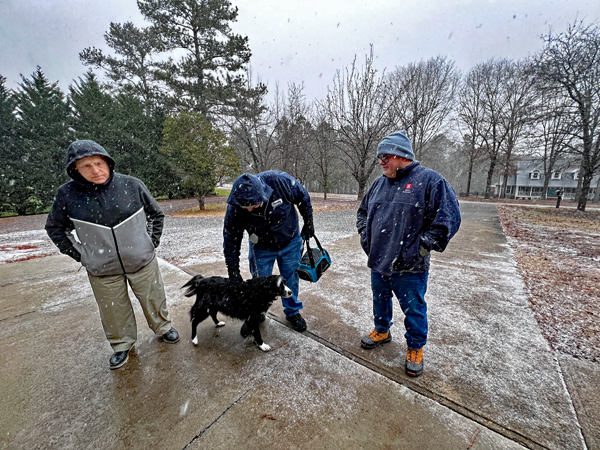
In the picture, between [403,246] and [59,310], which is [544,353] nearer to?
[403,246]

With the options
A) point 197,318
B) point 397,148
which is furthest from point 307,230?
point 197,318

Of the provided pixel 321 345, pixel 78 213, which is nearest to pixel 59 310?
pixel 78 213

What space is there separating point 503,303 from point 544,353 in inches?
38.2

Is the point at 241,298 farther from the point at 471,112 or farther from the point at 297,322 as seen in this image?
the point at 471,112

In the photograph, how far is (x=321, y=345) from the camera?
2225mm

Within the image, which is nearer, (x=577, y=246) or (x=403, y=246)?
(x=403, y=246)

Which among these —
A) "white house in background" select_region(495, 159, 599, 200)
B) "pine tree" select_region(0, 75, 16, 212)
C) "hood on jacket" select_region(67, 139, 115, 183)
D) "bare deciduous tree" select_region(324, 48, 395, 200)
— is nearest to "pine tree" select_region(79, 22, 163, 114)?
"pine tree" select_region(0, 75, 16, 212)

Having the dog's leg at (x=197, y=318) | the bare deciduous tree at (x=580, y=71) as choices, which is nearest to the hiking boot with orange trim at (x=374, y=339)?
the dog's leg at (x=197, y=318)

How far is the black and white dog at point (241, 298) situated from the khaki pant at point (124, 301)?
0.96 feet

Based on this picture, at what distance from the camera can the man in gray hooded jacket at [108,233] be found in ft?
6.01

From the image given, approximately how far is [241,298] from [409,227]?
4.82ft

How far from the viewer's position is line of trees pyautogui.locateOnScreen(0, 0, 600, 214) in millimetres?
12523

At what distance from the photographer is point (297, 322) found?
2480mm

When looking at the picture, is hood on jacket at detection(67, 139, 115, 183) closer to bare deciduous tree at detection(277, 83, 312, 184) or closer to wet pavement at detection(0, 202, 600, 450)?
wet pavement at detection(0, 202, 600, 450)
